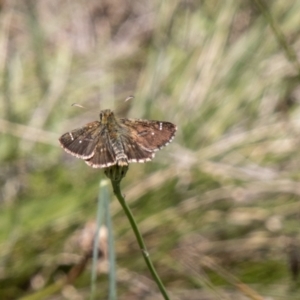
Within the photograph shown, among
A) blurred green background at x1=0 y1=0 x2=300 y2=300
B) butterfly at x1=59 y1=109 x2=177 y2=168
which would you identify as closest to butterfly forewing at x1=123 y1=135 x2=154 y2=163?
butterfly at x1=59 y1=109 x2=177 y2=168

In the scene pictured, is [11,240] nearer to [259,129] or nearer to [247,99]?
[259,129]

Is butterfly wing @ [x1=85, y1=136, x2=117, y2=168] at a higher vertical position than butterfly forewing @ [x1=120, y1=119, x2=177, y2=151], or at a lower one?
lower

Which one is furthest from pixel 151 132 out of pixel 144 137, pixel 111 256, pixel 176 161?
pixel 176 161

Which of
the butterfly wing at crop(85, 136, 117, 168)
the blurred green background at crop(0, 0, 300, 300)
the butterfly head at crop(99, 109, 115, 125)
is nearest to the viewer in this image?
the butterfly wing at crop(85, 136, 117, 168)

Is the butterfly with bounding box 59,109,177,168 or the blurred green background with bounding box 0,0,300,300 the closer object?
the butterfly with bounding box 59,109,177,168

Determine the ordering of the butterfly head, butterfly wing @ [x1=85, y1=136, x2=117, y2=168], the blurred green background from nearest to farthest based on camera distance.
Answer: butterfly wing @ [x1=85, y1=136, x2=117, y2=168], the butterfly head, the blurred green background

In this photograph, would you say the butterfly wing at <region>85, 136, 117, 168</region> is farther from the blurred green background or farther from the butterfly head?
the blurred green background

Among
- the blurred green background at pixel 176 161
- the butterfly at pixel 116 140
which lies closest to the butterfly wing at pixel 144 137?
the butterfly at pixel 116 140

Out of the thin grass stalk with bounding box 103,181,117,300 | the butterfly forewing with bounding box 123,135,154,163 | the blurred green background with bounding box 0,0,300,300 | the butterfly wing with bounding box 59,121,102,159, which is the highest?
the blurred green background with bounding box 0,0,300,300
